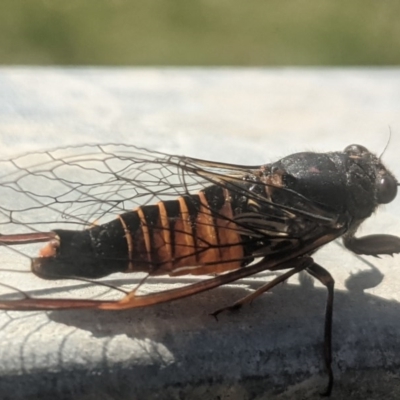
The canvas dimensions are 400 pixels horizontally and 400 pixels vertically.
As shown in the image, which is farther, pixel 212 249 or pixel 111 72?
pixel 111 72

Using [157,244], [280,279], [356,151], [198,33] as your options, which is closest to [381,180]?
[356,151]

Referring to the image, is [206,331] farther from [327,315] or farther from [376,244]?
[376,244]

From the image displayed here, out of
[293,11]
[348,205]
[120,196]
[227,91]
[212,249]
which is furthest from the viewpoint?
[293,11]

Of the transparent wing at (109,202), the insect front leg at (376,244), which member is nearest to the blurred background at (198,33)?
the transparent wing at (109,202)

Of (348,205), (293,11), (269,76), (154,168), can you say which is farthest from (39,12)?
(348,205)

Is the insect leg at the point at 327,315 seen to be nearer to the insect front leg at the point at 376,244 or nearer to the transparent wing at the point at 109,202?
the transparent wing at the point at 109,202

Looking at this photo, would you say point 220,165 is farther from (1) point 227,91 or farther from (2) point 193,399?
(1) point 227,91
